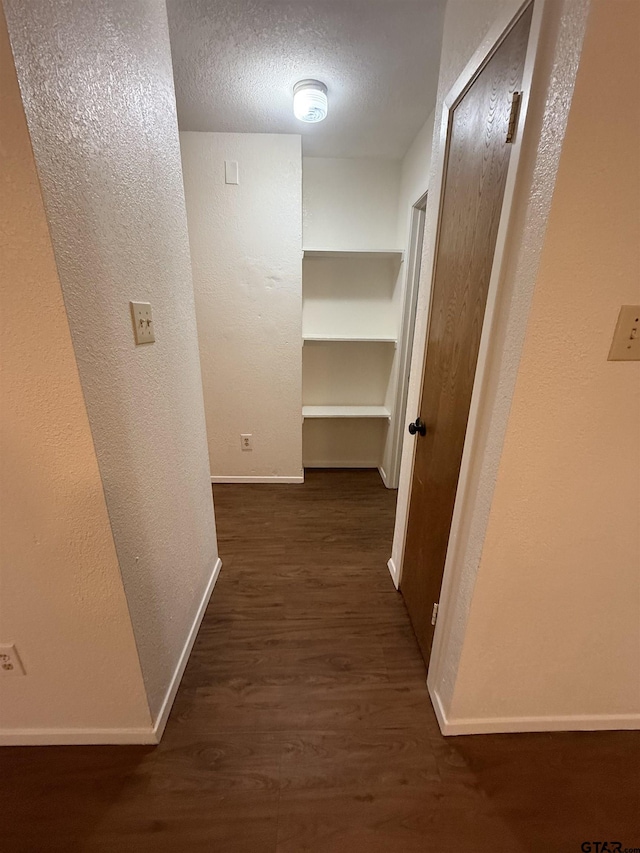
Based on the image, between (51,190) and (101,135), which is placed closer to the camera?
(51,190)

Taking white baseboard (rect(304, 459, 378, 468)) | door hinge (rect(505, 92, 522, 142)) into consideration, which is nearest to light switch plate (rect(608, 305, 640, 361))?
door hinge (rect(505, 92, 522, 142))

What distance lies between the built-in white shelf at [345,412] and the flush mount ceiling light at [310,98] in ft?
5.74

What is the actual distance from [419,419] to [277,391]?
4.52ft

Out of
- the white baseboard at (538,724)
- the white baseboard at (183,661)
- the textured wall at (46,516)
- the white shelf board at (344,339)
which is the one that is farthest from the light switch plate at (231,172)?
the white baseboard at (538,724)

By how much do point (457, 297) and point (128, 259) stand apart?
3.13ft

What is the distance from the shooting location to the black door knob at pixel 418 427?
141 centimetres

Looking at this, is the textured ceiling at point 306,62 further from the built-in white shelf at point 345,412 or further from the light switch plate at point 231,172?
the built-in white shelf at point 345,412

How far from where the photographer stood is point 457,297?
1.11 meters

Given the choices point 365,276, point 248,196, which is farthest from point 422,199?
point 248,196

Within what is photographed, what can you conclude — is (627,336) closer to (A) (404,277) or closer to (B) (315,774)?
(B) (315,774)

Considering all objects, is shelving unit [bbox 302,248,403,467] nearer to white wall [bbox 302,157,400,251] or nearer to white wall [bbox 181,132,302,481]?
white wall [bbox 302,157,400,251]

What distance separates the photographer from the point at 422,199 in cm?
202

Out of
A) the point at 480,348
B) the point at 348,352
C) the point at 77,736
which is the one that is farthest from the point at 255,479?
the point at 480,348

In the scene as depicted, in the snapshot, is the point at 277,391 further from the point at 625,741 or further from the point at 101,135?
the point at 625,741
